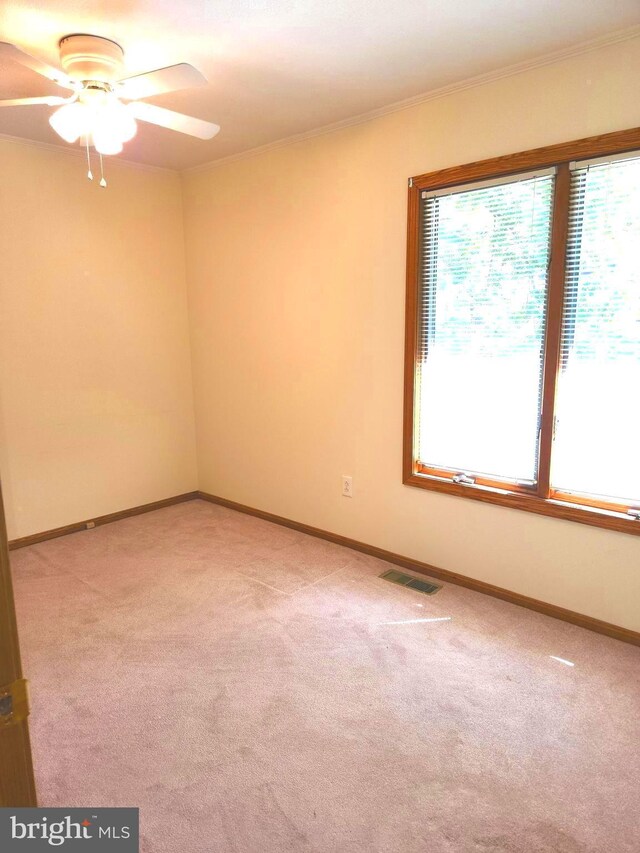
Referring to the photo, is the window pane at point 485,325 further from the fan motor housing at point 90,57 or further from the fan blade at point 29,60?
the fan blade at point 29,60

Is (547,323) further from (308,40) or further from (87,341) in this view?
(87,341)

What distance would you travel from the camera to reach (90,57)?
2.29 meters

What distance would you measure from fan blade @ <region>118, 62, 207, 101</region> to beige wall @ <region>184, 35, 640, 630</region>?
1.31 meters

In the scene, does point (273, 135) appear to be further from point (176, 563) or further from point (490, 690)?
point (490, 690)

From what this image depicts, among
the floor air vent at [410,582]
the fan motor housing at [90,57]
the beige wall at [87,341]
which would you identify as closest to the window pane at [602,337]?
the floor air vent at [410,582]

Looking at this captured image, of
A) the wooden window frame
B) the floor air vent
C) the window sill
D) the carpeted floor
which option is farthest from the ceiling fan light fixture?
the floor air vent

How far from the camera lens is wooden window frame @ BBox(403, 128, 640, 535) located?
2410 mm

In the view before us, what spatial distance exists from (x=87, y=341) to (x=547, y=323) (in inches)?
119

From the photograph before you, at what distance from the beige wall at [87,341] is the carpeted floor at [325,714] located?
85 cm

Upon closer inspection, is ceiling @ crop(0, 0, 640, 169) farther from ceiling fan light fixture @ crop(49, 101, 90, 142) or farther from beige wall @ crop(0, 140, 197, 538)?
beige wall @ crop(0, 140, 197, 538)

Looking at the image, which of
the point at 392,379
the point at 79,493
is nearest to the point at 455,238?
the point at 392,379

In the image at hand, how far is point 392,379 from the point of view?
126 inches

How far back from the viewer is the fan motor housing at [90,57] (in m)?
2.23

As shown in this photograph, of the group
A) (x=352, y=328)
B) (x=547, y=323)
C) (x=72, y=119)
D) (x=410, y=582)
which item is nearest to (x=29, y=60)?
(x=72, y=119)
